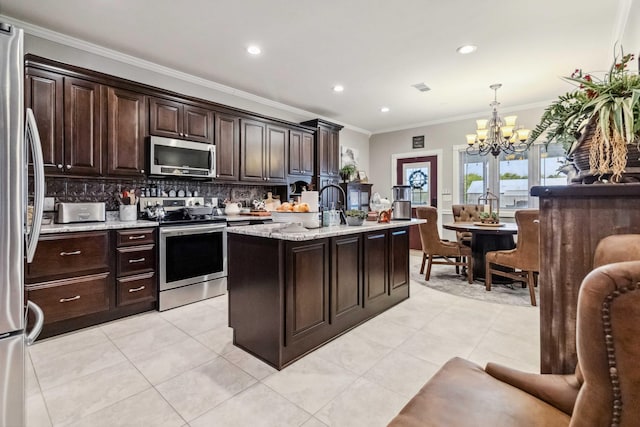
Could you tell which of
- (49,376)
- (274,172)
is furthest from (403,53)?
(49,376)

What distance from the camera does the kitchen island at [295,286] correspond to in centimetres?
213

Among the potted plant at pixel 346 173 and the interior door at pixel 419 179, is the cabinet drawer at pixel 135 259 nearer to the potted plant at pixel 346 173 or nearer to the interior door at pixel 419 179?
the potted plant at pixel 346 173

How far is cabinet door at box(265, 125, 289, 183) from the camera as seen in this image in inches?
190

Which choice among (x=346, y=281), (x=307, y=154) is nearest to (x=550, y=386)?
(x=346, y=281)

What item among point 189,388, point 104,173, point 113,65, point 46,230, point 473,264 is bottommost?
point 189,388

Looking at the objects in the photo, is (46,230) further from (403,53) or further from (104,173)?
(403,53)

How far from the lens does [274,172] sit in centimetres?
493

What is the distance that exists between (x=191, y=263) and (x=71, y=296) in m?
1.08

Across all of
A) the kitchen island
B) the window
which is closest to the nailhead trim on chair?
the kitchen island

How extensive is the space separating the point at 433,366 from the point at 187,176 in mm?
3291

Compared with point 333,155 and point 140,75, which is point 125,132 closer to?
point 140,75

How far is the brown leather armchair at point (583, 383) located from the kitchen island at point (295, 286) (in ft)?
3.87

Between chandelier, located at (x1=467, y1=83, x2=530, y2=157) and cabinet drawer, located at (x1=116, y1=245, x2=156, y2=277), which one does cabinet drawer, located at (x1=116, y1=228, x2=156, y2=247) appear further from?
chandelier, located at (x1=467, y1=83, x2=530, y2=157)

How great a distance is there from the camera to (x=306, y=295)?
7.46 feet
